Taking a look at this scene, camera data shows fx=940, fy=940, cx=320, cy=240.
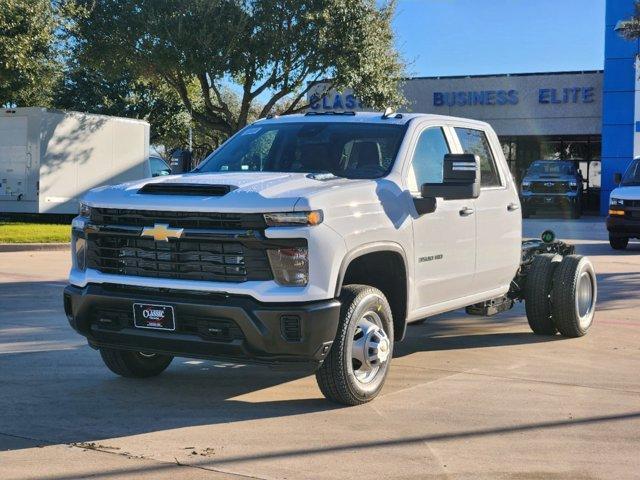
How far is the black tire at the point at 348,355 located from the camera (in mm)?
5820

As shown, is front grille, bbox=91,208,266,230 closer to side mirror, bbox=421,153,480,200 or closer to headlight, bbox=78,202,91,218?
headlight, bbox=78,202,91,218

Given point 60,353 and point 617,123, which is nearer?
point 60,353

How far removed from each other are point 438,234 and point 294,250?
5.55 feet

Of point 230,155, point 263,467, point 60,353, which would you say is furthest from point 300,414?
point 60,353

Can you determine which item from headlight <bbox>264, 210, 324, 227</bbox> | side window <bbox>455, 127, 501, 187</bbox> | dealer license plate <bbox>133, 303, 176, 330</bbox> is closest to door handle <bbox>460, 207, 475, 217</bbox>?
side window <bbox>455, 127, 501, 187</bbox>

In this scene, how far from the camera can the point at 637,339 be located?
357 inches

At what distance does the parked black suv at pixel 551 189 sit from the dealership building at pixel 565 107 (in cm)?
411

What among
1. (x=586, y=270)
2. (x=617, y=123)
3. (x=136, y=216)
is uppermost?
(x=617, y=123)

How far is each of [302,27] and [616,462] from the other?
23251 mm

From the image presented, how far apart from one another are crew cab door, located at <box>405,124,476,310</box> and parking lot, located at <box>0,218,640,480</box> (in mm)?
699

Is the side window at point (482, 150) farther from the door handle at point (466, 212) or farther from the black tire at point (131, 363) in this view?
the black tire at point (131, 363)

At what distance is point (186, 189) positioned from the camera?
19.3 ft

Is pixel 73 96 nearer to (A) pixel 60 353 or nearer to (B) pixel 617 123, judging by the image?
(B) pixel 617 123

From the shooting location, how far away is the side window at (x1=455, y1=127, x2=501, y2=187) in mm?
7707
